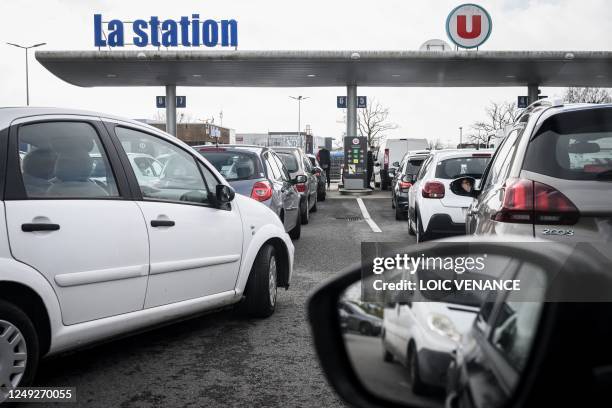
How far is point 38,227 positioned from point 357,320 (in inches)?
103

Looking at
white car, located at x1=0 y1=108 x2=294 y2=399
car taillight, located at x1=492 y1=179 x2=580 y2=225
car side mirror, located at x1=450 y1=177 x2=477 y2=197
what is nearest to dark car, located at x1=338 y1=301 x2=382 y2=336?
car taillight, located at x1=492 y1=179 x2=580 y2=225

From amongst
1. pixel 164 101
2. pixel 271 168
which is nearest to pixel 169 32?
pixel 164 101

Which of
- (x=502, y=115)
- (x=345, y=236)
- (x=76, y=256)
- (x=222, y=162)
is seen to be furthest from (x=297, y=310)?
(x=502, y=115)

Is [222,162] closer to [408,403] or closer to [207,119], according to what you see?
[408,403]

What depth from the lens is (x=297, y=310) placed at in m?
5.89

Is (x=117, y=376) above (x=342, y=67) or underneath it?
underneath

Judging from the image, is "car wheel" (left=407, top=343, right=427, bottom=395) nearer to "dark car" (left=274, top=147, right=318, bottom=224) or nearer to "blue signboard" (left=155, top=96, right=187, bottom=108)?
"dark car" (left=274, top=147, right=318, bottom=224)

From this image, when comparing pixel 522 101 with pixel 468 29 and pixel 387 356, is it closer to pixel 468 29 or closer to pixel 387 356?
pixel 468 29

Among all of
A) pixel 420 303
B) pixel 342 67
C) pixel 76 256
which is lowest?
pixel 76 256

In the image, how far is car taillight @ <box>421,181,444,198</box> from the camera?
9.55 meters

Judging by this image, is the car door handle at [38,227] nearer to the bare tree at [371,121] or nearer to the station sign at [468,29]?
the station sign at [468,29]

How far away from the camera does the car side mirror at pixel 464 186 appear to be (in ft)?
17.2

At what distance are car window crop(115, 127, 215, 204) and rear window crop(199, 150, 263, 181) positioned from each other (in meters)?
3.98

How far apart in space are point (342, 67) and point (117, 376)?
2475cm
